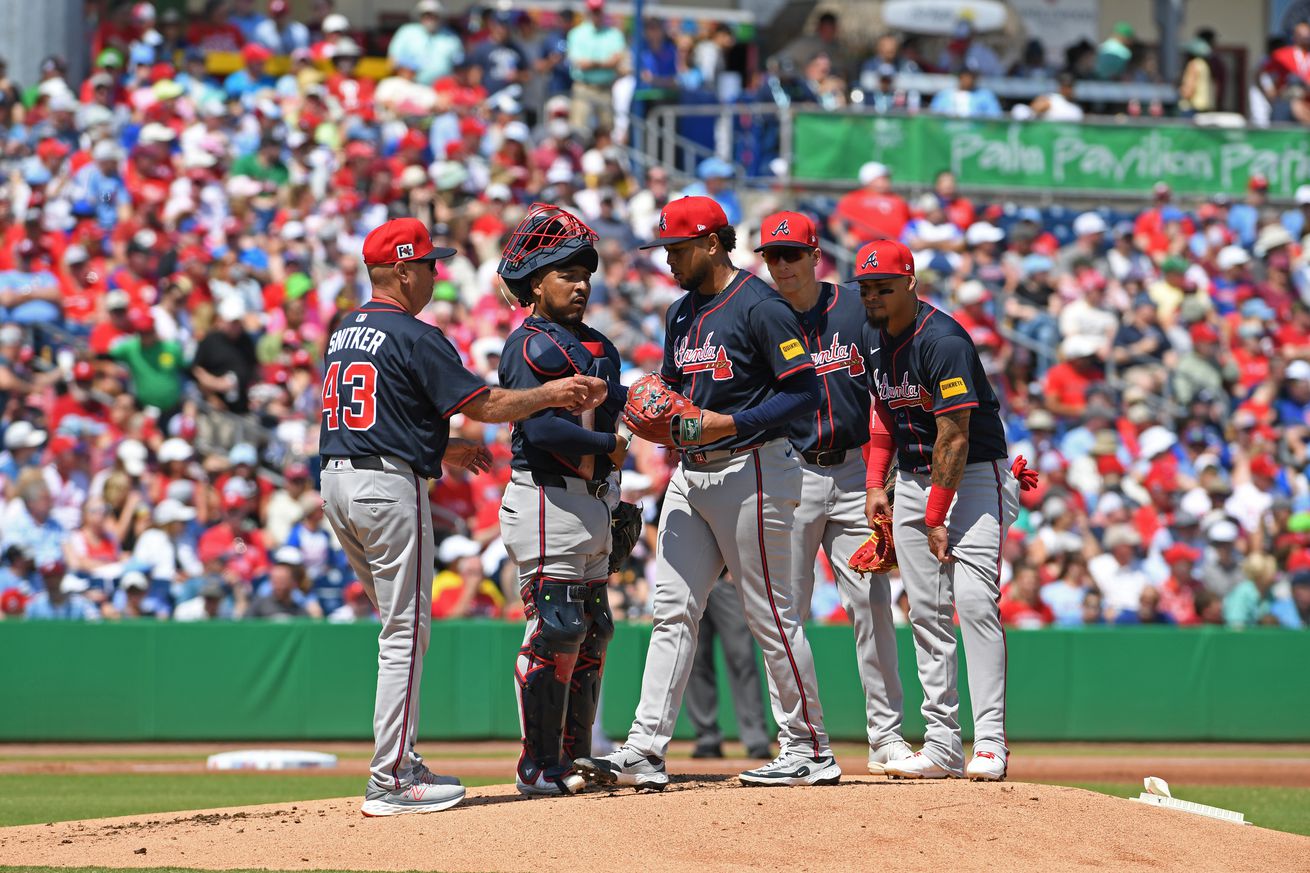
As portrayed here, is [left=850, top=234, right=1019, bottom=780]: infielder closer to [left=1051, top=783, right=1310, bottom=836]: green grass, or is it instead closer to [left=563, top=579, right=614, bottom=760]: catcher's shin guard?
[left=563, top=579, right=614, bottom=760]: catcher's shin guard

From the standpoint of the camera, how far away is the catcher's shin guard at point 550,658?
7555 mm

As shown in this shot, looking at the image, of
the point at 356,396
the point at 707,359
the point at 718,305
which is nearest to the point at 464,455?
the point at 356,396

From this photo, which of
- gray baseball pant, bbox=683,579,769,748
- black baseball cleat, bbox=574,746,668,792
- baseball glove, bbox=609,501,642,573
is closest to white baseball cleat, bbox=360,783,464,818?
black baseball cleat, bbox=574,746,668,792

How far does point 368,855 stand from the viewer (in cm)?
698

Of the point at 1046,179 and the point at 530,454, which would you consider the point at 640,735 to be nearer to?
the point at 530,454

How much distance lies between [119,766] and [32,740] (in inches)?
72.8

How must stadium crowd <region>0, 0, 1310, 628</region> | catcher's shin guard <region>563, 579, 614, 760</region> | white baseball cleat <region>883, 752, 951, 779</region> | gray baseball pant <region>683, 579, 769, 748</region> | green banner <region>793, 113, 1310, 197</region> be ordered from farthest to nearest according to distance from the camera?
green banner <region>793, 113, 1310, 197</region> → stadium crowd <region>0, 0, 1310, 628</region> → gray baseball pant <region>683, 579, 769, 748</region> → white baseball cleat <region>883, 752, 951, 779</region> → catcher's shin guard <region>563, 579, 614, 760</region>

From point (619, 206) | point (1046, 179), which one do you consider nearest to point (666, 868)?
point (619, 206)

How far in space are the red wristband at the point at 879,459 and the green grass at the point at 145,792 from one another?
3710 millimetres

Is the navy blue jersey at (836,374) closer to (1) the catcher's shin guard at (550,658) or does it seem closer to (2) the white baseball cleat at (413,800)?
(1) the catcher's shin guard at (550,658)

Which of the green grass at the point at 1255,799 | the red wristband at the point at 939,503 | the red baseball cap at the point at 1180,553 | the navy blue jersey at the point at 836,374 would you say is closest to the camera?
the red wristband at the point at 939,503

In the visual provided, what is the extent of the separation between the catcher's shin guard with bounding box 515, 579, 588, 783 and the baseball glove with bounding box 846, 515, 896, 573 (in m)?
1.34

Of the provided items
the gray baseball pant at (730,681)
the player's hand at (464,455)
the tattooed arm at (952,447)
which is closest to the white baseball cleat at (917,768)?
the tattooed arm at (952,447)

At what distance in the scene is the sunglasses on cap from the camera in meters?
8.55
